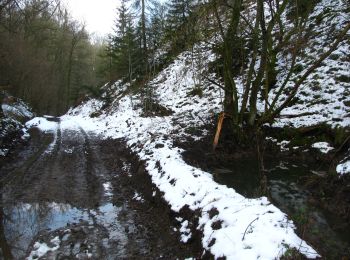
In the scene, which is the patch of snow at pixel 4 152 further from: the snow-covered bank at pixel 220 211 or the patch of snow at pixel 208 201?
the snow-covered bank at pixel 220 211

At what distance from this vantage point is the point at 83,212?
7773 mm

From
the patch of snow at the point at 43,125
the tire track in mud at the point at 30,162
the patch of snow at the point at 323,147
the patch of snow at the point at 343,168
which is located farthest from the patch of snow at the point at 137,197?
the patch of snow at the point at 43,125

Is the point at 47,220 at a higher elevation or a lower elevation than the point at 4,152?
lower

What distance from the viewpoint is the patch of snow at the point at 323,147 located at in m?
11.1

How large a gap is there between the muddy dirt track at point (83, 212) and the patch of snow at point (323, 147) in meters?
5.78

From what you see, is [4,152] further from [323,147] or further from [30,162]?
[323,147]

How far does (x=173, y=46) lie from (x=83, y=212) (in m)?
6.65

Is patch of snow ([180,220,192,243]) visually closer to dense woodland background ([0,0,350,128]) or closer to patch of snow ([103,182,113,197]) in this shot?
patch of snow ([103,182,113,197])

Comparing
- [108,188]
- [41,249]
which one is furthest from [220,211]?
[108,188]

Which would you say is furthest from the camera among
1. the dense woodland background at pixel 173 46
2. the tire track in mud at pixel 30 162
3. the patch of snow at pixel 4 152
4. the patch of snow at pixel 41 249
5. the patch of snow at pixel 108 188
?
the patch of snow at pixel 4 152

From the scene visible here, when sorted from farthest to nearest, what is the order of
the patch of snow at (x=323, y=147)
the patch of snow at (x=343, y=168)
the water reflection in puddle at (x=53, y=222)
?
the patch of snow at (x=323, y=147)
the patch of snow at (x=343, y=168)
the water reflection in puddle at (x=53, y=222)

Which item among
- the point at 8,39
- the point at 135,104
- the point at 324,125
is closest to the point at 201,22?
the point at 324,125

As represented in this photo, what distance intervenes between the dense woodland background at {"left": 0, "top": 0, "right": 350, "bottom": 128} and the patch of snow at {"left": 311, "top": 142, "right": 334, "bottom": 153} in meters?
1.74

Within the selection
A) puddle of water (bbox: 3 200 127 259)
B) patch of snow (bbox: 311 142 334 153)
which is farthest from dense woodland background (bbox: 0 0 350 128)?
puddle of water (bbox: 3 200 127 259)
